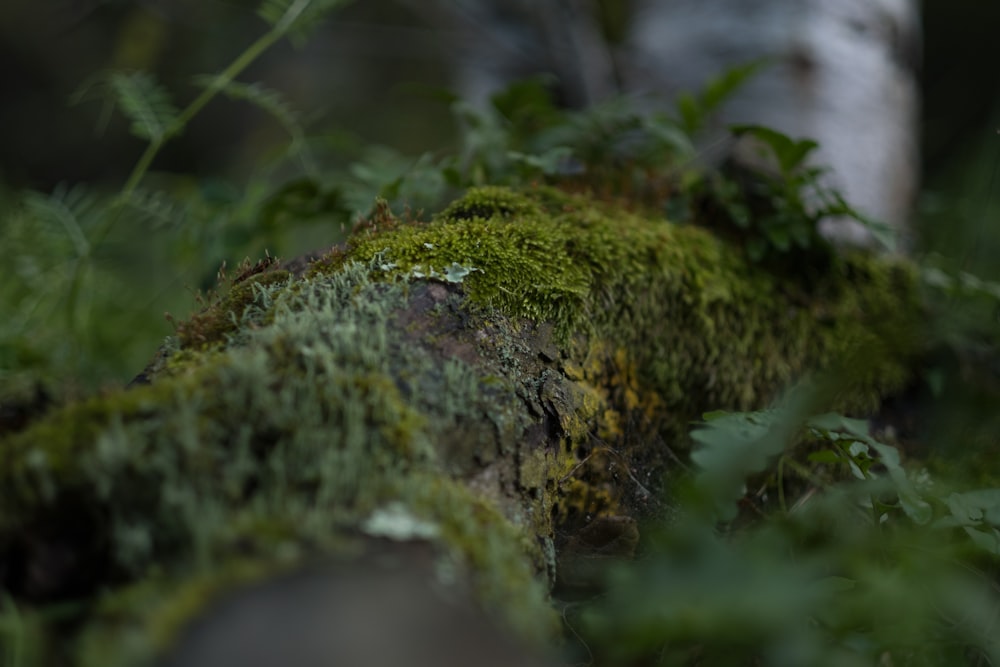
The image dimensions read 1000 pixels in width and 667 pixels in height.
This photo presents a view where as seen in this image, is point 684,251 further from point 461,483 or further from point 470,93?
point 470,93

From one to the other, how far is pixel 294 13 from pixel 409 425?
68.7 inches

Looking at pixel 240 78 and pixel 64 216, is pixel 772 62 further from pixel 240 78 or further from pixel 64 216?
pixel 240 78

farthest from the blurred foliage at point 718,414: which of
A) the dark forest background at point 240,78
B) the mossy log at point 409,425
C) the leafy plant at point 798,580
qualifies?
the dark forest background at point 240,78

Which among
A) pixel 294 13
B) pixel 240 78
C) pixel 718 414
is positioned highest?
pixel 294 13

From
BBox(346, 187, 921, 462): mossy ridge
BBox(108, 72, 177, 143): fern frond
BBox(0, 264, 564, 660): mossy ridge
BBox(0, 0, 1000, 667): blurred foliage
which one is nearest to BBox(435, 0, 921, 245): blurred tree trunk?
BBox(0, 0, 1000, 667): blurred foliage

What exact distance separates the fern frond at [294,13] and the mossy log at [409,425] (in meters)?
0.98

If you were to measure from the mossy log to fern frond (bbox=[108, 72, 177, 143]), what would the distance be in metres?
1.02

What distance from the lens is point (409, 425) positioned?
118cm

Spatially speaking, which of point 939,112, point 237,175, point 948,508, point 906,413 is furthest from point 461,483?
point 939,112

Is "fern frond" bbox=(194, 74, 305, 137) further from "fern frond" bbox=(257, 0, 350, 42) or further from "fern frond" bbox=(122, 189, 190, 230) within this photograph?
"fern frond" bbox=(122, 189, 190, 230)

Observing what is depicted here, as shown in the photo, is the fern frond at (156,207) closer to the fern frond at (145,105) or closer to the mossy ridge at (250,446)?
the fern frond at (145,105)

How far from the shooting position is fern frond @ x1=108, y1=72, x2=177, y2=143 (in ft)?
7.55

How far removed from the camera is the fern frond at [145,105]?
230 cm

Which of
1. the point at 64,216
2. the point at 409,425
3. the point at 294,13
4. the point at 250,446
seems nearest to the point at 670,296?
the point at 409,425
